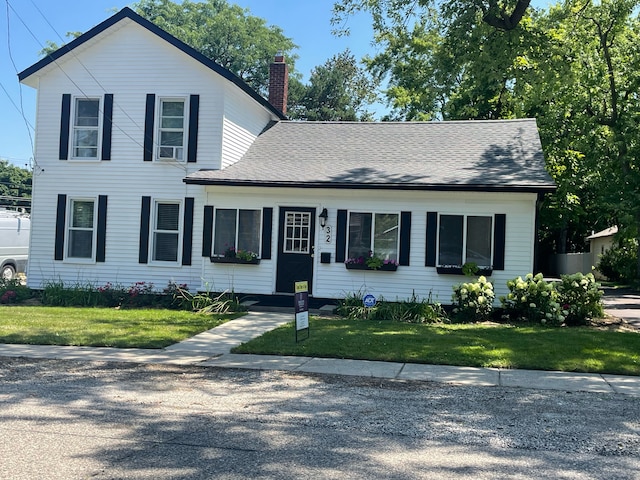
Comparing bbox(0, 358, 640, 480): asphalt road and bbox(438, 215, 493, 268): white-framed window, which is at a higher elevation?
bbox(438, 215, 493, 268): white-framed window

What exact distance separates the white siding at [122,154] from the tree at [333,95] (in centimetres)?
2711

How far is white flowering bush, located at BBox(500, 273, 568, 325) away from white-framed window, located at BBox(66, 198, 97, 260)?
36.3ft

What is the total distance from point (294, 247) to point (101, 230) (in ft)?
17.8

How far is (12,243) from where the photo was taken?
69.8ft

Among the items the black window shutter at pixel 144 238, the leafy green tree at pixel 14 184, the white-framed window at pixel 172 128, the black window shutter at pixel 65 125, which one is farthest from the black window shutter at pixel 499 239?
the leafy green tree at pixel 14 184

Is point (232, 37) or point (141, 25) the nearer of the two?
point (141, 25)

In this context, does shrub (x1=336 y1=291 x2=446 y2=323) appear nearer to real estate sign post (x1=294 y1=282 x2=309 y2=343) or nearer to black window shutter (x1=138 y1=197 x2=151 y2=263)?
real estate sign post (x1=294 y1=282 x2=309 y2=343)

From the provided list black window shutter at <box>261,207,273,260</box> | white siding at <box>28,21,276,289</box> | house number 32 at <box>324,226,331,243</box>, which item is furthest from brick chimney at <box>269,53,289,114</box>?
house number 32 at <box>324,226,331,243</box>

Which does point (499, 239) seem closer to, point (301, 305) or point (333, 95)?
point (301, 305)

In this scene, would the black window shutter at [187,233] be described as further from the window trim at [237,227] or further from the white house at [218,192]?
the window trim at [237,227]

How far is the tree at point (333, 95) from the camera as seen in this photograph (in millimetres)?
43188

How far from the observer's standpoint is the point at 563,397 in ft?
23.2

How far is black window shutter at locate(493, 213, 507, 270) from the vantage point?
556 inches

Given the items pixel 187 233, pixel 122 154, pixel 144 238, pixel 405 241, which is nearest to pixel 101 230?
pixel 144 238
